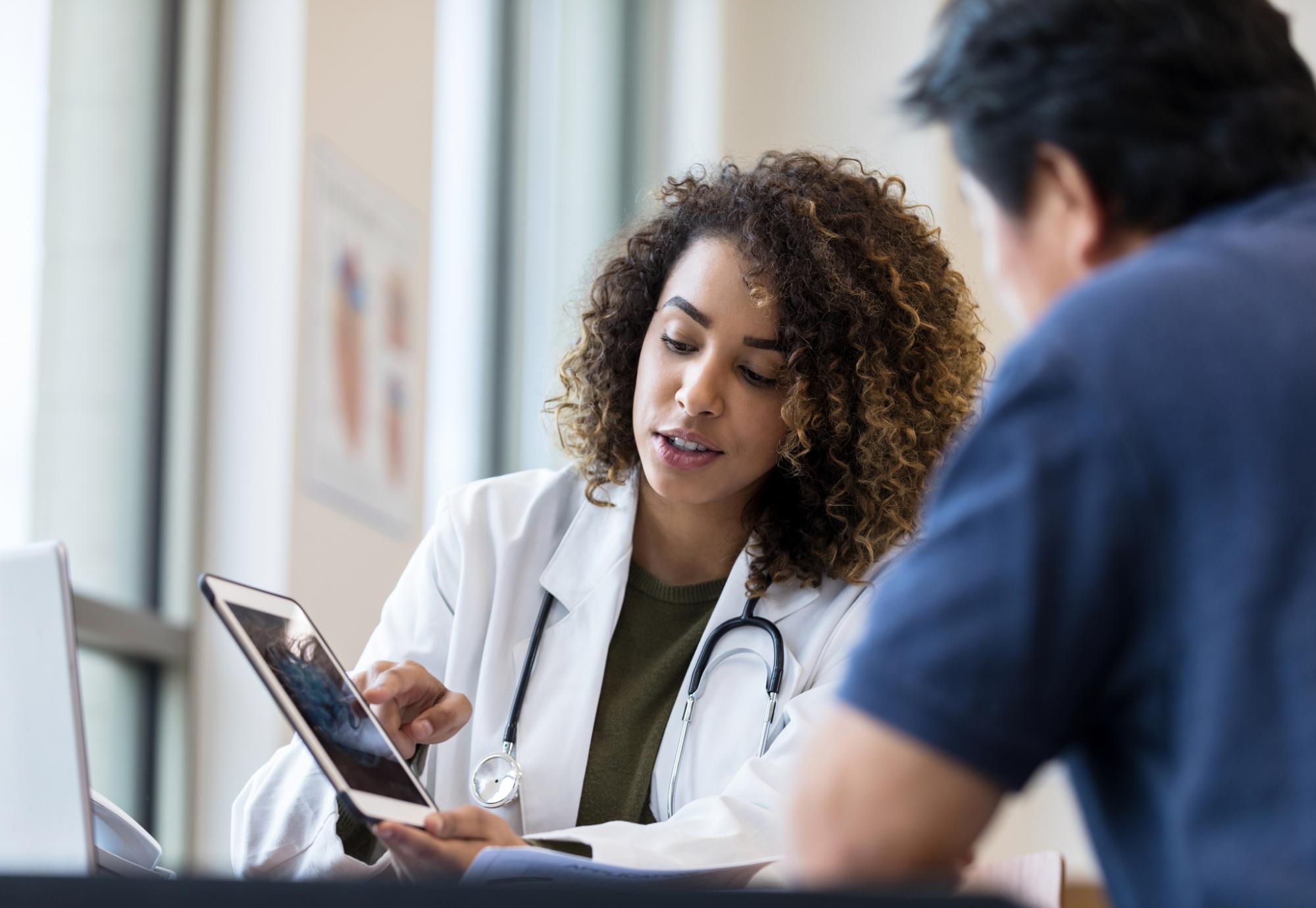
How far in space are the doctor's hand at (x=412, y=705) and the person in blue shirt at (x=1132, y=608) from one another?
2.74 ft

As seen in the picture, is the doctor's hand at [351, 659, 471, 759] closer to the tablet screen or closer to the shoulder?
the tablet screen

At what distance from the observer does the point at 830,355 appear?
1882 mm

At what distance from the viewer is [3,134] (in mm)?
2766

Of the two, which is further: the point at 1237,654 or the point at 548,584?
the point at 548,584

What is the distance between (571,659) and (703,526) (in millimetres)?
257

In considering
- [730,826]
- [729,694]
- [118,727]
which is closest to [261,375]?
[118,727]

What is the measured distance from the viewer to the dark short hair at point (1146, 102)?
2.69 feet

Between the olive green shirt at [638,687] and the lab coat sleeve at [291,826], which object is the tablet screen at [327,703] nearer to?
the lab coat sleeve at [291,826]

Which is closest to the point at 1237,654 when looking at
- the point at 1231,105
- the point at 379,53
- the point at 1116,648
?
the point at 1116,648

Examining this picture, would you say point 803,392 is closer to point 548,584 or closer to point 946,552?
point 548,584

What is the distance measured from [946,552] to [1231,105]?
1.03ft

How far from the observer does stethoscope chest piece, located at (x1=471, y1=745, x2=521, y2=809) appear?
1.68 meters

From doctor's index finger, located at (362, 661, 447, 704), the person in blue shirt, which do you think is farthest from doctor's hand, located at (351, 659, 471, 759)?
the person in blue shirt

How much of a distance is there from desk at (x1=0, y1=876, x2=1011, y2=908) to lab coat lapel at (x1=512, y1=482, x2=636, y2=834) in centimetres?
109
